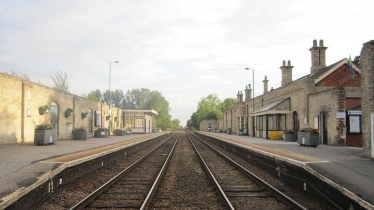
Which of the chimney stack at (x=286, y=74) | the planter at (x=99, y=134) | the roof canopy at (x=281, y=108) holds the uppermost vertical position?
the chimney stack at (x=286, y=74)

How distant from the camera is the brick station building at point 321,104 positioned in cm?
1844

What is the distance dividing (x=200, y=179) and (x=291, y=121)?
18355 millimetres

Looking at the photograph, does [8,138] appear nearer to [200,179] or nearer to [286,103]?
[200,179]

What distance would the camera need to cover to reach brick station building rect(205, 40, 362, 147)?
60.5 feet

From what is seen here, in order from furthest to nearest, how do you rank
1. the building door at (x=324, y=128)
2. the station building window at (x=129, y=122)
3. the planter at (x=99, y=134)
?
the station building window at (x=129, y=122)
the planter at (x=99, y=134)
the building door at (x=324, y=128)

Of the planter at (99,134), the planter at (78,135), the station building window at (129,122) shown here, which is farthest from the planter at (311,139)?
the station building window at (129,122)

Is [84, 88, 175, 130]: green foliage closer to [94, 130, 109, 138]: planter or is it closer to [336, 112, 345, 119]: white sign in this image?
[94, 130, 109, 138]: planter

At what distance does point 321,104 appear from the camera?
20.6 metres

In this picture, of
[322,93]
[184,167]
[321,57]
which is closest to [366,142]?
[184,167]

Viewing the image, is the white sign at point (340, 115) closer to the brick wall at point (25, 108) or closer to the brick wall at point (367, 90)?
the brick wall at point (367, 90)

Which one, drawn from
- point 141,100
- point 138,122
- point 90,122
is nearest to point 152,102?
point 141,100

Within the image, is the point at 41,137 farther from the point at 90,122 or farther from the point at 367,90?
the point at 367,90

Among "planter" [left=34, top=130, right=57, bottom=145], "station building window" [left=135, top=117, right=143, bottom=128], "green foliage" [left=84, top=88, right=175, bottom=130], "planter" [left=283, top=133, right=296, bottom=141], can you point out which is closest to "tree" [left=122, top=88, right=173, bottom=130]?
"green foliage" [left=84, top=88, right=175, bottom=130]

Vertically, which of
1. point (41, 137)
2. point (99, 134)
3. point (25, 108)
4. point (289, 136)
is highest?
point (25, 108)
